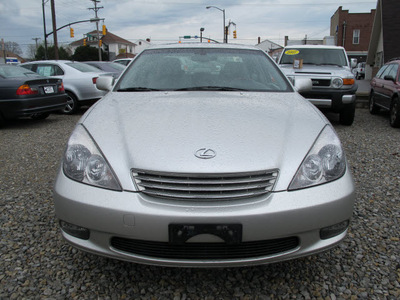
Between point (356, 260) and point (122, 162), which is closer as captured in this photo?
point (122, 162)

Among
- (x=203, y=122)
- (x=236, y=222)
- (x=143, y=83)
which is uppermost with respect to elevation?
(x=143, y=83)

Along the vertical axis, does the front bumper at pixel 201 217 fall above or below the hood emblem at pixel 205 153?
below

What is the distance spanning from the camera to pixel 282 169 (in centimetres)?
174

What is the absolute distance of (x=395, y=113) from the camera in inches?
268

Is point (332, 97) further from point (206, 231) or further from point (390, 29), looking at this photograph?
point (390, 29)

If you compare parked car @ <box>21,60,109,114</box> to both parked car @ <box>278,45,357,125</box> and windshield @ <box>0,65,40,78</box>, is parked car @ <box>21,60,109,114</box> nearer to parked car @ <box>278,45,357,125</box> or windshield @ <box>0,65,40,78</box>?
windshield @ <box>0,65,40,78</box>

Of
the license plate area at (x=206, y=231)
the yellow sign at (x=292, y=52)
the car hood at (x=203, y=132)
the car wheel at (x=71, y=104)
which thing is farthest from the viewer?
the car wheel at (x=71, y=104)

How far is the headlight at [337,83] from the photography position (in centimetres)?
652

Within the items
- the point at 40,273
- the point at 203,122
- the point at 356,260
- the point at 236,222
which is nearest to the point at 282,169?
the point at 236,222

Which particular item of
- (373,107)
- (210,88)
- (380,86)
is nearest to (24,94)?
(210,88)

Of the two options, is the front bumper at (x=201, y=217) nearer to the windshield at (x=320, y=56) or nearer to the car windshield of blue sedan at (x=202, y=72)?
the car windshield of blue sedan at (x=202, y=72)

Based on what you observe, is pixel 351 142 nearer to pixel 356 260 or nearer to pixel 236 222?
pixel 356 260

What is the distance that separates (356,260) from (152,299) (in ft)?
4.47

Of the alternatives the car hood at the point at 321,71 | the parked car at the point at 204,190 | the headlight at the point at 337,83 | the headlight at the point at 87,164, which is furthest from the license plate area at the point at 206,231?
the headlight at the point at 337,83
